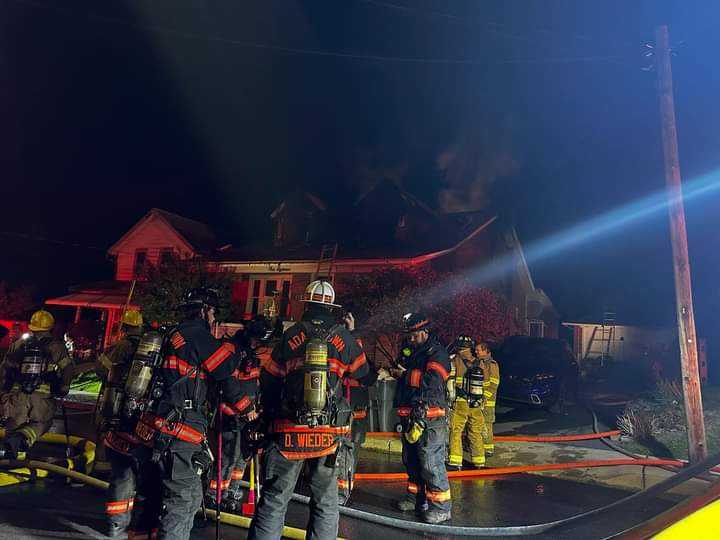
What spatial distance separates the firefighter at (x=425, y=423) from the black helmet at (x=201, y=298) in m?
2.12

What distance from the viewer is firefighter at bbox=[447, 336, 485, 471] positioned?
20.8 feet

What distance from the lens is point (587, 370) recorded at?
23.1m

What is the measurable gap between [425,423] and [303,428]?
5.37ft

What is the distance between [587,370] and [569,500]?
65.1ft

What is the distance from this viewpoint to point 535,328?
2553 centimetres

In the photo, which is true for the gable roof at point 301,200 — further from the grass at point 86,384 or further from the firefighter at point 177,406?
the firefighter at point 177,406

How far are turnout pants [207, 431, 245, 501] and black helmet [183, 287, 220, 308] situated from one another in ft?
5.59

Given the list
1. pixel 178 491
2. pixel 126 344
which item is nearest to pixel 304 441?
pixel 178 491

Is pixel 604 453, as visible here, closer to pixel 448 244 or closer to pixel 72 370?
pixel 72 370

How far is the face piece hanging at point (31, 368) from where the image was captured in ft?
17.5

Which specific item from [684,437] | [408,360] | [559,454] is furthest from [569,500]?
[684,437]

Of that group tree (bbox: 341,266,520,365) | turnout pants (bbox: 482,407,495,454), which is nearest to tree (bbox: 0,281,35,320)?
tree (bbox: 341,266,520,365)

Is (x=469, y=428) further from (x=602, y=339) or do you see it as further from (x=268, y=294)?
(x=602, y=339)

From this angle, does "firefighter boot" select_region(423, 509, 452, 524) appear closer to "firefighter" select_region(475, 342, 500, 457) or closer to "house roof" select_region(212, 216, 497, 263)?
"firefighter" select_region(475, 342, 500, 457)
